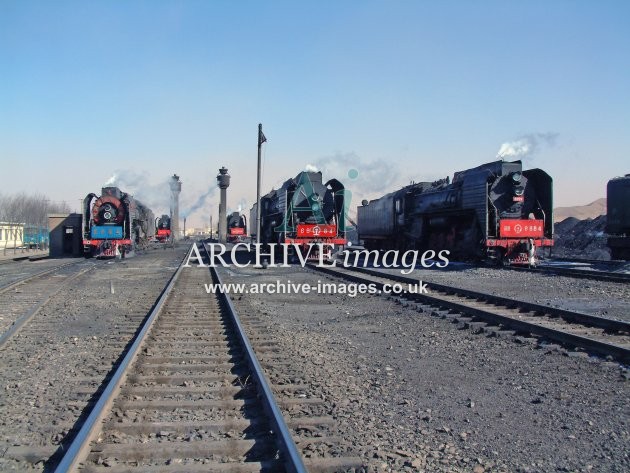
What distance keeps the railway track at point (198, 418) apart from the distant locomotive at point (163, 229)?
53177mm

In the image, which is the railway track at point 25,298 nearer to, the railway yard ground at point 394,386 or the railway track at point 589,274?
the railway yard ground at point 394,386

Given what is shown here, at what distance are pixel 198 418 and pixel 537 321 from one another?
19.3 ft

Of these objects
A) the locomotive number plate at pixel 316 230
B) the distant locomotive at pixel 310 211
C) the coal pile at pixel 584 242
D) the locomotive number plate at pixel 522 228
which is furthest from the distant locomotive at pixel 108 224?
the coal pile at pixel 584 242

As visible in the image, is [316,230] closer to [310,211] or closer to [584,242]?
[310,211]

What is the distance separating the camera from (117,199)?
28.4 meters

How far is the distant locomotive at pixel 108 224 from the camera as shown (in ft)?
90.0

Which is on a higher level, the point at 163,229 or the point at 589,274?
the point at 163,229

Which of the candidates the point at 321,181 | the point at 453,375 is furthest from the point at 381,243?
the point at 453,375

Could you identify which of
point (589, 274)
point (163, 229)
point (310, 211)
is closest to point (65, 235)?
point (310, 211)

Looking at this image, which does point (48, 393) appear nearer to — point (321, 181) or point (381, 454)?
point (381, 454)

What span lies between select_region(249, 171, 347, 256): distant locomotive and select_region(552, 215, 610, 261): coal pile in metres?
13.6

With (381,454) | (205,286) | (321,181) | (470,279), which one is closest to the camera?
(381,454)

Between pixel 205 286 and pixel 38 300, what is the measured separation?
3.93m

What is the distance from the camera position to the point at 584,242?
3384 cm
